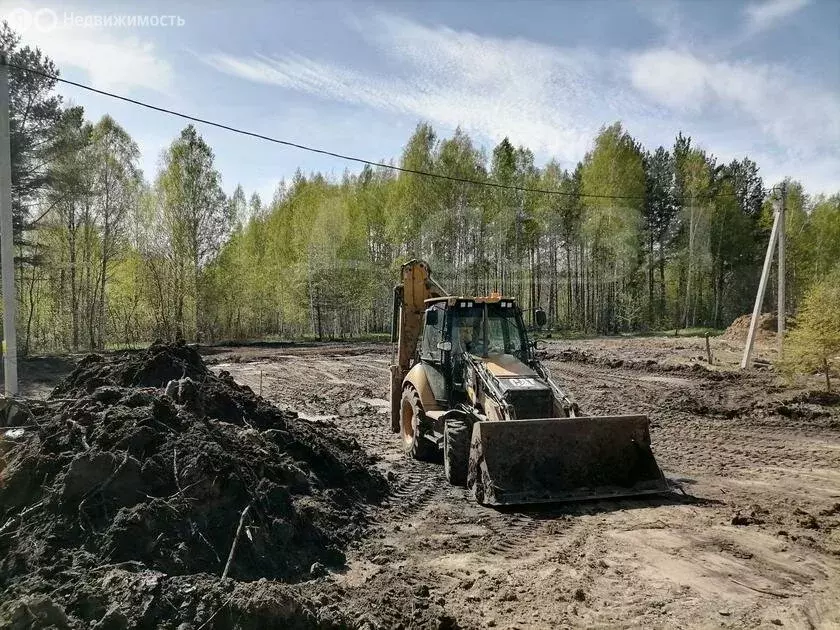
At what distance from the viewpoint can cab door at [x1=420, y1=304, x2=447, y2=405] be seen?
816cm

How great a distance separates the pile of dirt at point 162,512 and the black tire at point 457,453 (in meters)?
0.81

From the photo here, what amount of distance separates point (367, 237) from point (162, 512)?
32682 millimetres

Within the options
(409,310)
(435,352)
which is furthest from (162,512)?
(409,310)

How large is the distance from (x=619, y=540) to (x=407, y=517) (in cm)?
212

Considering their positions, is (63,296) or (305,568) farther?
(63,296)

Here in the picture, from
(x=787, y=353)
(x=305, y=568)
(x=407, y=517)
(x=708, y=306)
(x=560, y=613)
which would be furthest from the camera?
(x=708, y=306)

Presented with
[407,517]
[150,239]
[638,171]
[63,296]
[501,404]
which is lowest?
[407,517]

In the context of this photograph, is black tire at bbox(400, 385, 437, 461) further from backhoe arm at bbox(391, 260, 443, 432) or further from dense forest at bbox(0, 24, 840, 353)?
dense forest at bbox(0, 24, 840, 353)

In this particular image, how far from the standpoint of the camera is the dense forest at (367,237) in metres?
26.3

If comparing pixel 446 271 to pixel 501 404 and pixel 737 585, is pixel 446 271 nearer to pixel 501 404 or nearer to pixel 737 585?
pixel 501 404

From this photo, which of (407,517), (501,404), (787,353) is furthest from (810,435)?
(407,517)

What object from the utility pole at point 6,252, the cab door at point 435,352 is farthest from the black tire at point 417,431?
the utility pole at point 6,252

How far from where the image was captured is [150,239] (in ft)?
96.9

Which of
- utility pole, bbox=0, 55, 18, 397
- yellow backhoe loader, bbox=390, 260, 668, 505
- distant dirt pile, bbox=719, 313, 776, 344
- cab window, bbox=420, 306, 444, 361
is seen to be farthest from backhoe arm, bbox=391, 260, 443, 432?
distant dirt pile, bbox=719, 313, 776, 344
